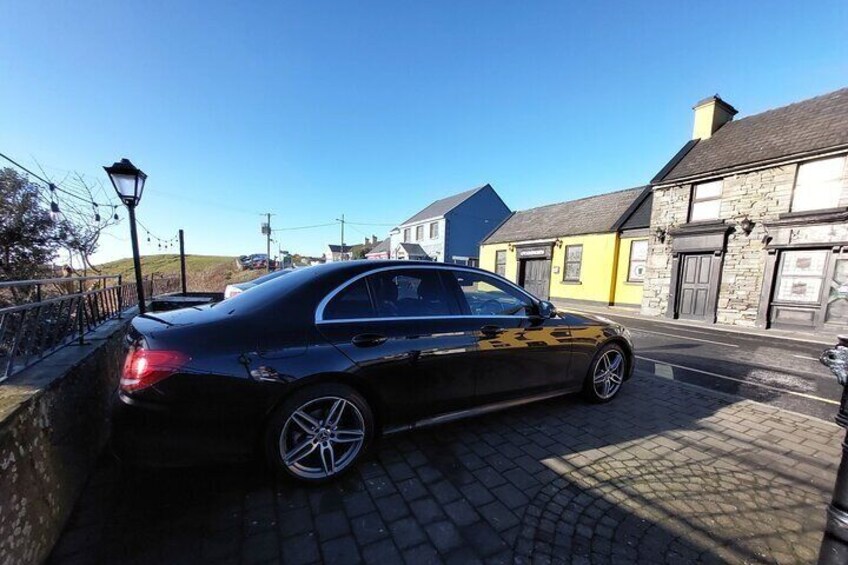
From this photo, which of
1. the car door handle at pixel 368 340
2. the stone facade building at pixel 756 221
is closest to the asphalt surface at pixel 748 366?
the stone facade building at pixel 756 221

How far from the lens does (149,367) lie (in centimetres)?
200

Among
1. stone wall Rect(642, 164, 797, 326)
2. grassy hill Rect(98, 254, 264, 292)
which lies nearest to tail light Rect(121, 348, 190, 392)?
stone wall Rect(642, 164, 797, 326)

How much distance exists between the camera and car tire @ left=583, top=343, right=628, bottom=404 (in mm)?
3850

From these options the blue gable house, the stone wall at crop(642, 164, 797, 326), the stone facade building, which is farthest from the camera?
the blue gable house

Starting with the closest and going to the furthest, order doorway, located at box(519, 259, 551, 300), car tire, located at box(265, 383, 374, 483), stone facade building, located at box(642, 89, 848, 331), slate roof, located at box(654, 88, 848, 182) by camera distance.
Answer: car tire, located at box(265, 383, 374, 483)
stone facade building, located at box(642, 89, 848, 331)
slate roof, located at box(654, 88, 848, 182)
doorway, located at box(519, 259, 551, 300)

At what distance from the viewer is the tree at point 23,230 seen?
720 cm

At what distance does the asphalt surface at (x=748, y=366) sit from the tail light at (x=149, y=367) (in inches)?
234

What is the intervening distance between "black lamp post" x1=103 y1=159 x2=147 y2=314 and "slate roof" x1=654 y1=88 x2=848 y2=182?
1532 cm

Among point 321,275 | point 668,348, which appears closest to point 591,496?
point 321,275

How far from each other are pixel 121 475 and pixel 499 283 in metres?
3.31

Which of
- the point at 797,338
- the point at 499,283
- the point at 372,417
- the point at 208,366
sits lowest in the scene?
the point at 797,338

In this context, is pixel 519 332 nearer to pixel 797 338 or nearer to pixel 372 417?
pixel 372 417

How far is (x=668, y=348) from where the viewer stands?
289 inches

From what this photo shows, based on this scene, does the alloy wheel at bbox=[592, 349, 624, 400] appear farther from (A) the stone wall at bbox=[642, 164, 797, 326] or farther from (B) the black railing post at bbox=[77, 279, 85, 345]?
(A) the stone wall at bbox=[642, 164, 797, 326]
